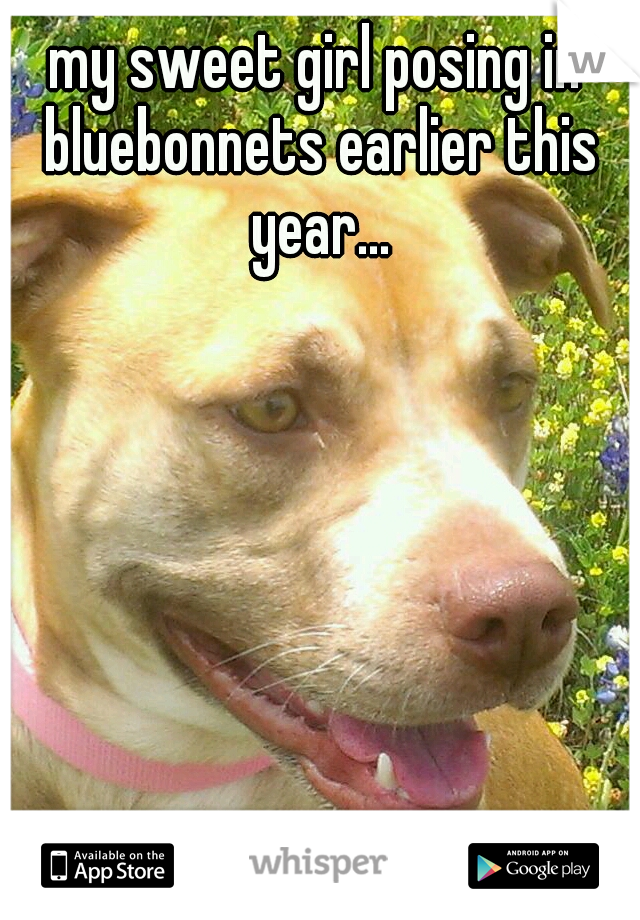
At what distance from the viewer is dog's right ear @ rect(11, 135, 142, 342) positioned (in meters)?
2.41

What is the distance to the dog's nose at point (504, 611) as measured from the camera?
2004 mm

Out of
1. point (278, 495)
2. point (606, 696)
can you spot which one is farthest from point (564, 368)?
point (278, 495)

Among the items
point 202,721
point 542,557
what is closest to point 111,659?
point 202,721

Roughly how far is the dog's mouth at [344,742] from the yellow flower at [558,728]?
430mm

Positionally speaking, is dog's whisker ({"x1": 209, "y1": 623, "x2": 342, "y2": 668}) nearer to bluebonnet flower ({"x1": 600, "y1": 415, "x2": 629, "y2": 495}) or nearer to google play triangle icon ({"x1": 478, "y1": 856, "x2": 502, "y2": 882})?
google play triangle icon ({"x1": 478, "y1": 856, "x2": 502, "y2": 882})

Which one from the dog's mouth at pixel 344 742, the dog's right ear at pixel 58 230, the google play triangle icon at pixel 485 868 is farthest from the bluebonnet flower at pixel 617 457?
the dog's right ear at pixel 58 230

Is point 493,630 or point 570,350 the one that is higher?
point 570,350

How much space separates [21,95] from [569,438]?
1315 millimetres

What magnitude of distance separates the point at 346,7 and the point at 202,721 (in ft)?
4.67

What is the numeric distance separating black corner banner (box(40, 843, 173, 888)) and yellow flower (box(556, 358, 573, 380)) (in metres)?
1.22

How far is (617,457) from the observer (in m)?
2.78

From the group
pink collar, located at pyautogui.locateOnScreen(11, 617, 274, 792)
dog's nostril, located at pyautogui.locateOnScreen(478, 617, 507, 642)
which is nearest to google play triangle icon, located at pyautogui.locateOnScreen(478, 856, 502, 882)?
pink collar, located at pyautogui.locateOnScreen(11, 617, 274, 792)

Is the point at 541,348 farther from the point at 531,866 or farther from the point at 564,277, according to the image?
the point at 531,866

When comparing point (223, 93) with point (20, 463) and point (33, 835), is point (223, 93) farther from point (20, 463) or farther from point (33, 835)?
point (33, 835)
